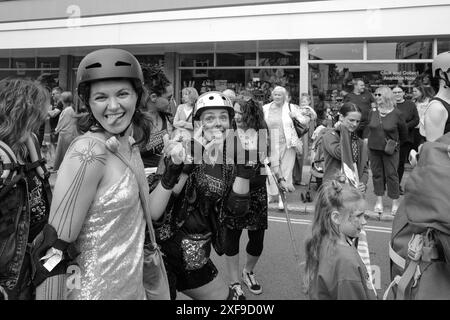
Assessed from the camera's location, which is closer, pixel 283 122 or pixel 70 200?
pixel 70 200

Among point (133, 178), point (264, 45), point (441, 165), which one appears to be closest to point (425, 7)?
point (264, 45)

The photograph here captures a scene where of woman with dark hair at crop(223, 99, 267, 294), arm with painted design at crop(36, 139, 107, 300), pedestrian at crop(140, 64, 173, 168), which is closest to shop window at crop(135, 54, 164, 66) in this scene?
woman with dark hair at crop(223, 99, 267, 294)

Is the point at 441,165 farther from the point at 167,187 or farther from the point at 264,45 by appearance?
the point at 264,45

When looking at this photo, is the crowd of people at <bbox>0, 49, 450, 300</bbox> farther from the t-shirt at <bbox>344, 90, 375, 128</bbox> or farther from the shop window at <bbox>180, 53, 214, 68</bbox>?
the shop window at <bbox>180, 53, 214, 68</bbox>

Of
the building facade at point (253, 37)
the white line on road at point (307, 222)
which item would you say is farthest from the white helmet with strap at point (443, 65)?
the building facade at point (253, 37)

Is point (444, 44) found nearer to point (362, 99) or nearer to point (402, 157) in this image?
point (362, 99)

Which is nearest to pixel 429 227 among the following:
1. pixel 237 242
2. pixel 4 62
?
pixel 237 242

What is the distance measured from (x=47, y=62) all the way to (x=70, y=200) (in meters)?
15.9

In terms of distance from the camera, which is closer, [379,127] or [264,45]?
[379,127]

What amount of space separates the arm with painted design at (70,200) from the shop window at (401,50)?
1104 cm

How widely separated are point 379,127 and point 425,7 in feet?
A: 16.6

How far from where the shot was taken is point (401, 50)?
37.8 ft

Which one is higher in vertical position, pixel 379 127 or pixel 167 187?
pixel 379 127
